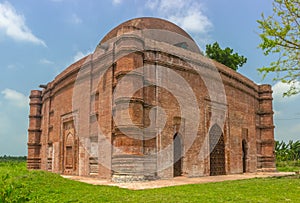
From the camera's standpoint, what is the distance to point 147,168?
995 centimetres

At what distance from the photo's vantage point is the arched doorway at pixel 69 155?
43.8 feet

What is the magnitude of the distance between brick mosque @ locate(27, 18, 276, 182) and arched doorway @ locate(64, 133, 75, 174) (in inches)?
1.6

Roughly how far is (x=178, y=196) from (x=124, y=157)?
3.77m

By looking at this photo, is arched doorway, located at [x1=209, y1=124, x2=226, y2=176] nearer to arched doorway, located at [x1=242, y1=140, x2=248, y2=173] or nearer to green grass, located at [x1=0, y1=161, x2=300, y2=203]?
arched doorway, located at [x1=242, y1=140, x2=248, y2=173]

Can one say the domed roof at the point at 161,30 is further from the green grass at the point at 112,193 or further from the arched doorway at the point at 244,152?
the green grass at the point at 112,193

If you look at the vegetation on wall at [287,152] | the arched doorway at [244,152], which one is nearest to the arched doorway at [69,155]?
the arched doorway at [244,152]

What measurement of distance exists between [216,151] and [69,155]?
19.9 ft

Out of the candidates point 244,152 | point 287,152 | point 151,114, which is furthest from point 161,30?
point 287,152

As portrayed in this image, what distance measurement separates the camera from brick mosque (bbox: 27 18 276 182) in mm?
10078

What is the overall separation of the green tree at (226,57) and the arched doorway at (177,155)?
12.2 metres

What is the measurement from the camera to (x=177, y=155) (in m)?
11.4

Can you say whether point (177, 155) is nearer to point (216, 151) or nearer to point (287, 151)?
point (216, 151)

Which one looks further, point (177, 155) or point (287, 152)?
point (287, 152)

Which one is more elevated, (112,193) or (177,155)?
(177,155)
